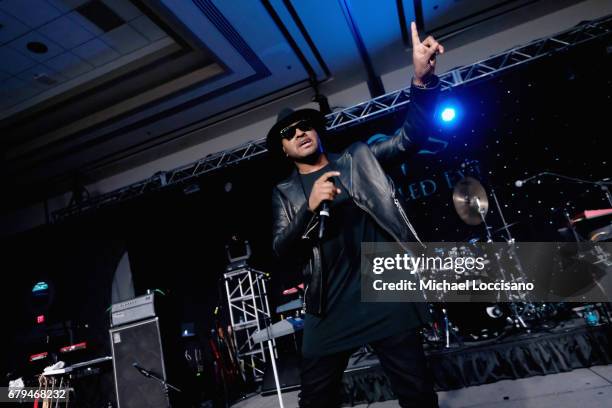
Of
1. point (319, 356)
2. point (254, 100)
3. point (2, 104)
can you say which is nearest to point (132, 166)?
point (2, 104)

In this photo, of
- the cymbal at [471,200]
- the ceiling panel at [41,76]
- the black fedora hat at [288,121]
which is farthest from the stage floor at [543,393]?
the ceiling panel at [41,76]

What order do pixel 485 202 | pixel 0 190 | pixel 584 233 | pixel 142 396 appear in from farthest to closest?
pixel 0 190 → pixel 485 202 → pixel 142 396 → pixel 584 233

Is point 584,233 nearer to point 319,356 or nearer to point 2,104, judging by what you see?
point 319,356

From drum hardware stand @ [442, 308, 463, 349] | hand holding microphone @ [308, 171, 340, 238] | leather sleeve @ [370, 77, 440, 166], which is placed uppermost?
leather sleeve @ [370, 77, 440, 166]

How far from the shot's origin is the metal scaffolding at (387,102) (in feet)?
17.1

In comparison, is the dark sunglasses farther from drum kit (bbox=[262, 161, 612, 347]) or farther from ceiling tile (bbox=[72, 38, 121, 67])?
ceiling tile (bbox=[72, 38, 121, 67])

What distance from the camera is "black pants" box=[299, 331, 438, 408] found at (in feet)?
4.14

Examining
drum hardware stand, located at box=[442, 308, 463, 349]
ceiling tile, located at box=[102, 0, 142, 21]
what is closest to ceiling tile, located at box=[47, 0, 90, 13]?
ceiling tile, located at box=[102, 0, 142, 21]

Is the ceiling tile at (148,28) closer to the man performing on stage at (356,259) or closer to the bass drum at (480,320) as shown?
the man performing on stage at (356,259)

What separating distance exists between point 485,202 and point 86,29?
587 centimetres

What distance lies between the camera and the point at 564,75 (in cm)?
571

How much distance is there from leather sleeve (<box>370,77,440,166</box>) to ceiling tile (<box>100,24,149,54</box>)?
196 inches

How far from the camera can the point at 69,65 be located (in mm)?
5523

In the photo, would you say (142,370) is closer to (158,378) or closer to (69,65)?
Result: (158,378)
